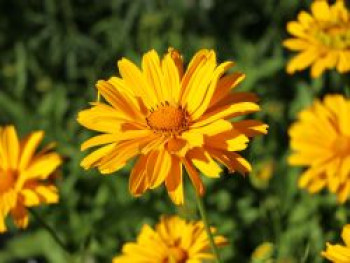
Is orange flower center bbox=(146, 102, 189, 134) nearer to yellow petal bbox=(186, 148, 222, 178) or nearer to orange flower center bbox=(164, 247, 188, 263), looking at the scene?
yellow petal bbox=(186, 148, 222, 178)

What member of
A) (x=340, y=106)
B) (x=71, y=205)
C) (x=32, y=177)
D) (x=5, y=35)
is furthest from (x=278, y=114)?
(x=5, y=35)

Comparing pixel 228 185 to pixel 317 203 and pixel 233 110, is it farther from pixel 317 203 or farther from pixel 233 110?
pixel 233 110

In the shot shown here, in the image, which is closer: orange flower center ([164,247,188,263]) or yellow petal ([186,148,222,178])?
yellow petal ([186,148,222,178])

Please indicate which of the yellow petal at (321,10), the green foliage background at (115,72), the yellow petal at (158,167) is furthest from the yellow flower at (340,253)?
the yellow petal at (321,10)

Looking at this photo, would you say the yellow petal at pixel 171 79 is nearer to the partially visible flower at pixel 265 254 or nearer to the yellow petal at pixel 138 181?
the yellow petal at pixel 138 181

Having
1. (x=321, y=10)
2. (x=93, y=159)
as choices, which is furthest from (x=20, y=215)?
(x=321, y=10)

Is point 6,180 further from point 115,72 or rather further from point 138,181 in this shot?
point 115,72

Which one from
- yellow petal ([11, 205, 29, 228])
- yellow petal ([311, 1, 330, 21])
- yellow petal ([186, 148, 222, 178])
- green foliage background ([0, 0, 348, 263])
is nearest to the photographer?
yellow petal ([186, 148, 222, 178])

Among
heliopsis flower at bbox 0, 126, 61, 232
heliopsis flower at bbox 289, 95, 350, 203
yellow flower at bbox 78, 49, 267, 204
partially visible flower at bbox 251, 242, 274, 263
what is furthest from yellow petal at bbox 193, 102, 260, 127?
heliopsis flower at bbox 289, 95, 350, 203
